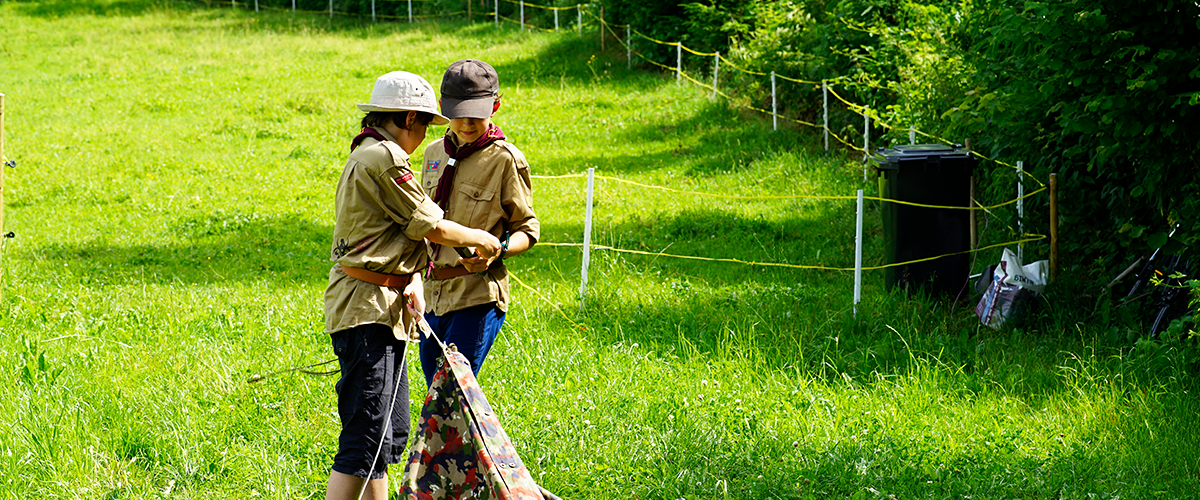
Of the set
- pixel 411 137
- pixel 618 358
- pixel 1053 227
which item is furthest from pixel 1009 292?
pixel 411 137

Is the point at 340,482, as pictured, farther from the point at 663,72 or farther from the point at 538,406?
the point at 663,72

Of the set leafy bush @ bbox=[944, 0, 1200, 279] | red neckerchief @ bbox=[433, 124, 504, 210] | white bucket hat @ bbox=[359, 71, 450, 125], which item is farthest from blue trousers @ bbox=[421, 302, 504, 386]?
leafy bush @ bbox=[944, 0, 1200, 279]

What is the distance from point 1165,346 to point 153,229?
376 inches

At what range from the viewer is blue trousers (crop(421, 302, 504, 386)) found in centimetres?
404

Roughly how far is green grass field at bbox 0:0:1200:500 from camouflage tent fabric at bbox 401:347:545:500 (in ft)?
2.76

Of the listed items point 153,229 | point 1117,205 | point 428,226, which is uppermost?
point 428,226

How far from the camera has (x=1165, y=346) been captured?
554cm

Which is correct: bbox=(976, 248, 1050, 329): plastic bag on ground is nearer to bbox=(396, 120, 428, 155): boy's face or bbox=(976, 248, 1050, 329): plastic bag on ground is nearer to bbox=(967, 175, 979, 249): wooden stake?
bbox=(967, 175, 979, 249): wooden stake

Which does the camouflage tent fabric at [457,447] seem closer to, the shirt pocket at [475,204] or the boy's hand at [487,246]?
the boy's hand at [487,246]

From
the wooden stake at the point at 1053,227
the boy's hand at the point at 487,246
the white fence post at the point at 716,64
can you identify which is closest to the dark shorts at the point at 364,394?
the boy's hand at the point at 487,246

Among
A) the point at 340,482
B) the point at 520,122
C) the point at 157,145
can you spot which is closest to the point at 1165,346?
the point at 340,482

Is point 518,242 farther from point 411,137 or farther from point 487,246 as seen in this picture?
point 411,137

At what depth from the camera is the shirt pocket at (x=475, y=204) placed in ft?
13.4

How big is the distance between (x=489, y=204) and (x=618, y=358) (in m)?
2.00
